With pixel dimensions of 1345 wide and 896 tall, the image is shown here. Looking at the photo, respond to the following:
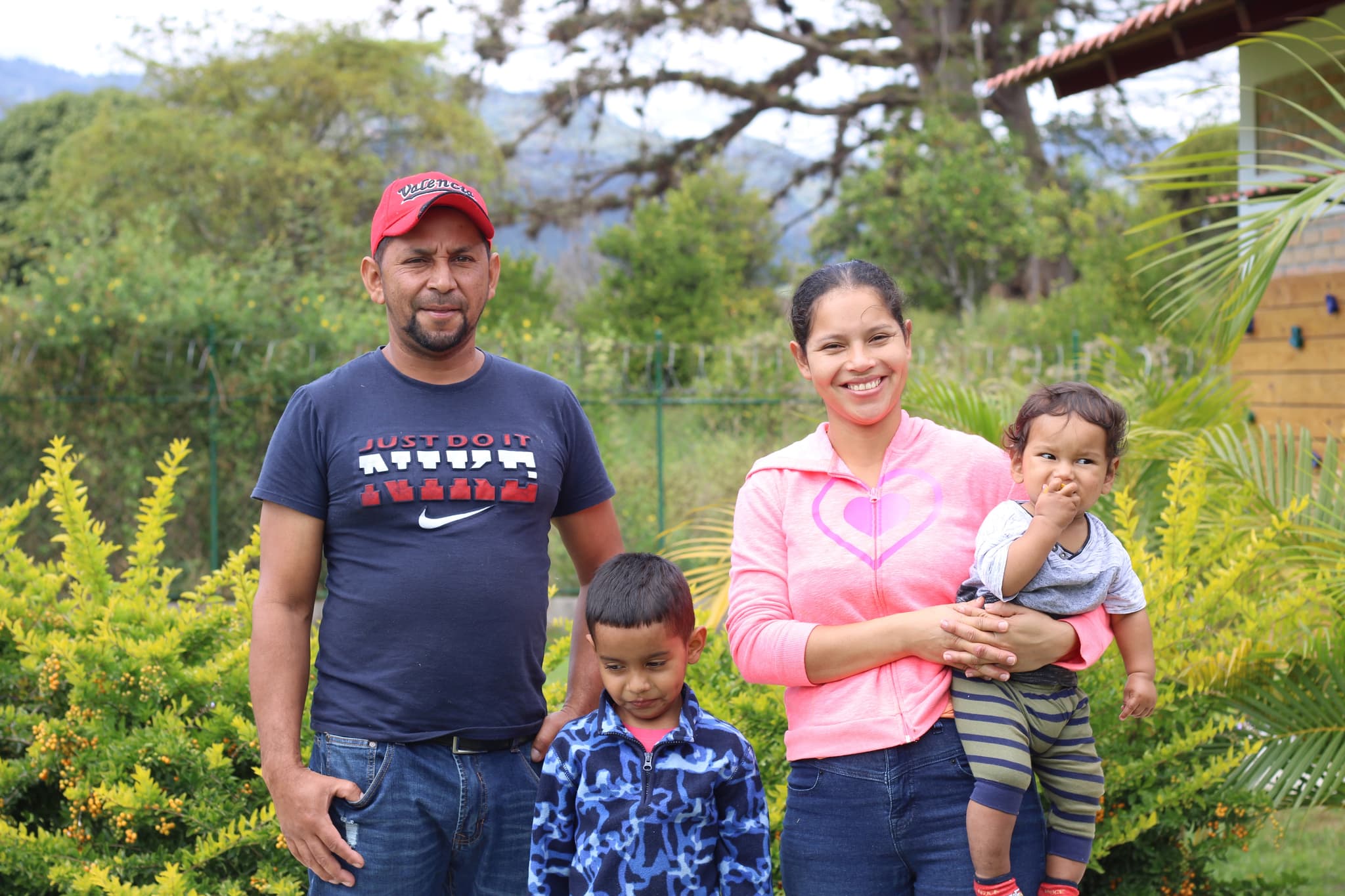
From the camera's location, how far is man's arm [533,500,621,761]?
2443 millimetres

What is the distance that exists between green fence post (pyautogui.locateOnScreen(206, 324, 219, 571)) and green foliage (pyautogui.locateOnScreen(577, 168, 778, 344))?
8.37m

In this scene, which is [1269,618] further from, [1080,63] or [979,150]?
[979,150]

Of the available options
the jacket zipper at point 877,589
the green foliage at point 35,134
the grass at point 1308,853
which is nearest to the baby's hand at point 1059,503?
the jacket zipper at point 877,589

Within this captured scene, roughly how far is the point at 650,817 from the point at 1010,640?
71 centimetres

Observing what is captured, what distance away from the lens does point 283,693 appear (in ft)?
7.36

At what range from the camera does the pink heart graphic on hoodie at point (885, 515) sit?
208 cm

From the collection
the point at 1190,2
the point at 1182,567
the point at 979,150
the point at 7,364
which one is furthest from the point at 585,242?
the point at 1182,567

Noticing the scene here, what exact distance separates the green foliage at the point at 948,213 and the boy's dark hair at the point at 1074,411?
17.1 meters

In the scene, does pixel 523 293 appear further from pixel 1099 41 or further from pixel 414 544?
pixel 414 544

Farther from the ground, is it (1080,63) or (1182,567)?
(1080,63)

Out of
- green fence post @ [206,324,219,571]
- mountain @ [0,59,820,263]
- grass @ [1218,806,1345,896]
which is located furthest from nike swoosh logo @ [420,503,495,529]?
mountain @ [0,59,820,263]

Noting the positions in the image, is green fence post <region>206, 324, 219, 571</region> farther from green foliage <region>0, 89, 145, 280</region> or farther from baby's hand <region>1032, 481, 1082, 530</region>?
green foliage <region>0, 89, 145, 280</region>

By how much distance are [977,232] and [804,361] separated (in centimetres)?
1787

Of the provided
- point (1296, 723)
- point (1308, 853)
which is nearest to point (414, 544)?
point (1296, 723)
